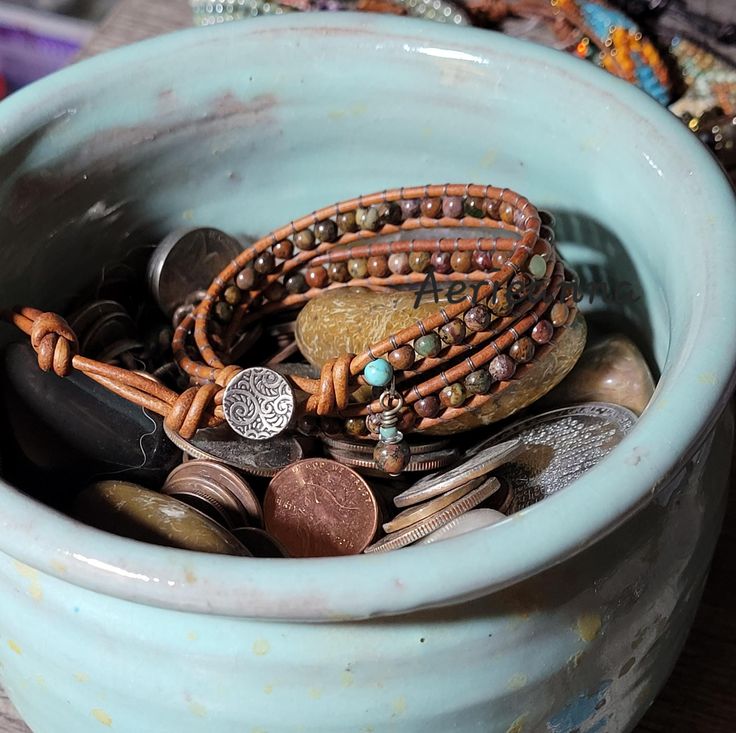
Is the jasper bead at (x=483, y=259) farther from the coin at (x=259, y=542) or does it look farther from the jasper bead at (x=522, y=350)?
the coin at (x=259, y=542)

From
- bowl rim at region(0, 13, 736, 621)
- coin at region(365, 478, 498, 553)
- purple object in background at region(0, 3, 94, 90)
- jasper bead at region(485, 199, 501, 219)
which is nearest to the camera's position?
bowl rim at region(0, 13, 736, 621)

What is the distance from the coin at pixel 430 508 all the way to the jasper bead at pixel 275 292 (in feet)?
0.65

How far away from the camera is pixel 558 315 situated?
51 cm

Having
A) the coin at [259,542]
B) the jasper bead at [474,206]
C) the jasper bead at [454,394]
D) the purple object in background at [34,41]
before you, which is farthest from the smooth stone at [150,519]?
the purple object in background at [34,41]

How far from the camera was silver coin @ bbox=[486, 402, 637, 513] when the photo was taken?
50cm

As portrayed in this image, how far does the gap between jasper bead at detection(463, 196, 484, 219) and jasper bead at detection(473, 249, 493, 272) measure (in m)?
0.02

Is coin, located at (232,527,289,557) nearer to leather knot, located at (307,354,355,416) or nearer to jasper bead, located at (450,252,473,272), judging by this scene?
leather knot, located at (307,354,355,416)

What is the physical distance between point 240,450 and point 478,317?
14cm

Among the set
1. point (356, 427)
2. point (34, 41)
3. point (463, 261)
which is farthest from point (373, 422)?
point (34, 41)

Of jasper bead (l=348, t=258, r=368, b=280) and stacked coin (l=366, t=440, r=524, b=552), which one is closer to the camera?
stacked coin (l=366, t=440, r=524, b=552)

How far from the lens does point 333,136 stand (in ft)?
2.01

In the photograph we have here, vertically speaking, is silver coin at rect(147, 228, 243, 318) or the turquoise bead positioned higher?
the turquoise bead

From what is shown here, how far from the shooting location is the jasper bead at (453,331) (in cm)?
50

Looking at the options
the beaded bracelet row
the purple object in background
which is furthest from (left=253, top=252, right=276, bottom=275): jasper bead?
the purple object in background
